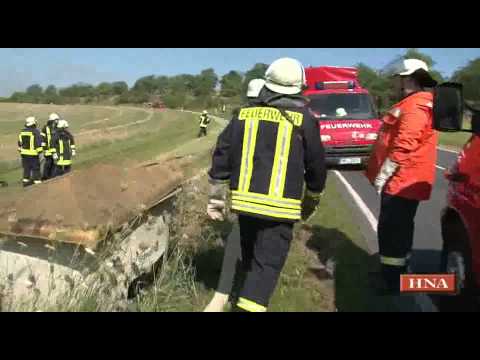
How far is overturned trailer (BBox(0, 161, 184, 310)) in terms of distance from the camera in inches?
142

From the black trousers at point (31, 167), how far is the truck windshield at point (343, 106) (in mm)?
7861

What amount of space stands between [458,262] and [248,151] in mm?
1738

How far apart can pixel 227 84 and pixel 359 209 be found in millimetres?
107859

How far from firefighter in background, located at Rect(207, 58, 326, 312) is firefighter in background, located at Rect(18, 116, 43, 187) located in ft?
40.6

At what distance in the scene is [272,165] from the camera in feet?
11.0

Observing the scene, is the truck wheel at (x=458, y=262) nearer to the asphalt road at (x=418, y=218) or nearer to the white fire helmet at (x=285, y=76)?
the asphalt road at (x=418, y=218)

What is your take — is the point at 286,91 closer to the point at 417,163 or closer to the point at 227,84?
the point at 417,163

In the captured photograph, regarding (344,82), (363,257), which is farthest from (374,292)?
(344,82)

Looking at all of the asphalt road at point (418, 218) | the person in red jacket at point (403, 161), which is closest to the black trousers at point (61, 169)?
the asphalt road at point (418, 218)

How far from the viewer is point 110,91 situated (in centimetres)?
12719

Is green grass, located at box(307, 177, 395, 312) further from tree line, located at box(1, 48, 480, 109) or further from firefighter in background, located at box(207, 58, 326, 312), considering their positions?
tree line, located at box(1, 48, 480, 109)

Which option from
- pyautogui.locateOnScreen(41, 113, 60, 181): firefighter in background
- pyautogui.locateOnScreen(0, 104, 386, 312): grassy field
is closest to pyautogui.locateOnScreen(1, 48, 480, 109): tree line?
pyautogui.locateOnScreen(41, 113, 60, 181): firefighter in background

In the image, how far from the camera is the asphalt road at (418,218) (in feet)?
19.3

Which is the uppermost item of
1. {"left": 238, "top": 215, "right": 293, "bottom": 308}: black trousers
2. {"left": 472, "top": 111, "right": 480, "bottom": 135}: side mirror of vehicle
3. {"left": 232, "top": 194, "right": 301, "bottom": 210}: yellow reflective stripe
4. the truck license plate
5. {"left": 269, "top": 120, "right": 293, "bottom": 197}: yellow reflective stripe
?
{"left": 472, "top": 111, "right": 480, "bottom": 135}: side mirror of vehicle
